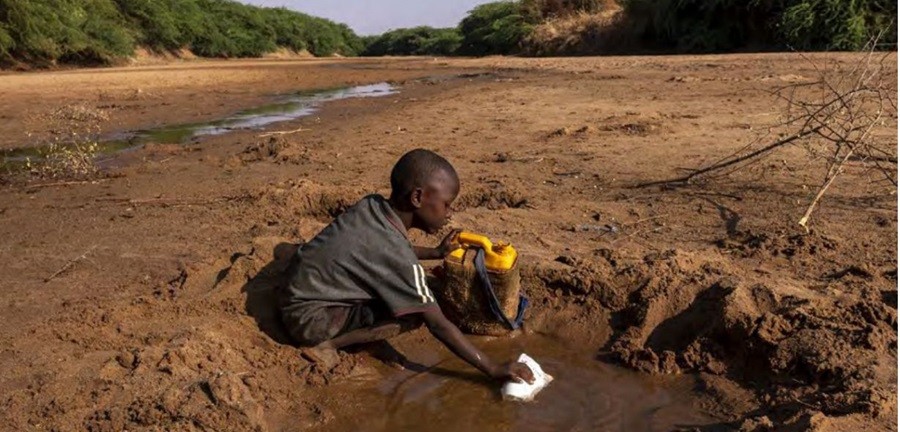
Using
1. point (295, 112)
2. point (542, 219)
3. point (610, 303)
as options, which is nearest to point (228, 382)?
point (610, 303)

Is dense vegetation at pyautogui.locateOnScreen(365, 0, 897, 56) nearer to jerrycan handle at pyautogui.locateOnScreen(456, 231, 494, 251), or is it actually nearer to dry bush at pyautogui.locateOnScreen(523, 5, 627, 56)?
dry bush at pyautogui.locateOnScreen(523, 5, 627, 56)

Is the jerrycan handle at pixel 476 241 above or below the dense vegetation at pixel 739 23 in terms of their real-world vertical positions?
below

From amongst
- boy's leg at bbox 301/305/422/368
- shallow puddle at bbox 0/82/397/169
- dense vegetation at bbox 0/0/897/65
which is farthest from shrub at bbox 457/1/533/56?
boy's leg at bbox 301/305/422/368

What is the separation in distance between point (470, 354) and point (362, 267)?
55 cm

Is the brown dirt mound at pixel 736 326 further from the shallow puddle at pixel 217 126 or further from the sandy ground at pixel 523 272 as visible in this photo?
the shallow puddle at pixel 217 126

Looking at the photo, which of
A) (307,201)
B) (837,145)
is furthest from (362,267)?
(837,145)

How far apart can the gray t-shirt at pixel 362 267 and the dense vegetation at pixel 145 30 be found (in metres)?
20.9

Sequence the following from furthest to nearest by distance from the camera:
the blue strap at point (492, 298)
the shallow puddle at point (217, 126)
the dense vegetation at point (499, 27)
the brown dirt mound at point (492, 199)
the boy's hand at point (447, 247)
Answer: the dense vegetation at point (499, 27) < the shallow puddle at point (217, 126) < the brown dirt mound at point (492, 199) < the boy's hand at point (447, 247) < the blue strap at point (492, 298)

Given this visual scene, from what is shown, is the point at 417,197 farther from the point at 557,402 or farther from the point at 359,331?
the point at 557,402

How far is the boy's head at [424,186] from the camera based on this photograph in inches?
123

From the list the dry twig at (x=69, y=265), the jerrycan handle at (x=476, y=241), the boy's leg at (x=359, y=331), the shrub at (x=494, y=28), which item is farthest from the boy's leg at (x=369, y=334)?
the shrub at (x=494, y=28)

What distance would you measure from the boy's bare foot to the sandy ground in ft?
0.14

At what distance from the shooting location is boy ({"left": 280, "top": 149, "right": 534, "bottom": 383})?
3088 mm

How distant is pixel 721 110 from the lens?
8.67 meters
